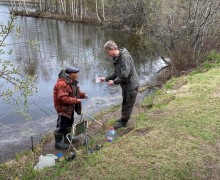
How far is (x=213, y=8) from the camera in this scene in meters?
13.5

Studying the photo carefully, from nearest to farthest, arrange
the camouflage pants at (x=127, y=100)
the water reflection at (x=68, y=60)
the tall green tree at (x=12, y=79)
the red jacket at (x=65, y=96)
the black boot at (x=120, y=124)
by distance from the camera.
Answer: the tall green tree at (x=12, y=79), the red jacket at (x=65, y=96), the camouflage pants at (x=127, y=100), the black boot at (x=120, y=124), the water reflection at (x=68, y=60)

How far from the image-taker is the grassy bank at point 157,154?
496 centimetres

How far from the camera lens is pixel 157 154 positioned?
541 centimetres

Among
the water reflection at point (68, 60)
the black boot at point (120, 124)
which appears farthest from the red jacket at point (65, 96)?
the water reflection at point (68, 60)

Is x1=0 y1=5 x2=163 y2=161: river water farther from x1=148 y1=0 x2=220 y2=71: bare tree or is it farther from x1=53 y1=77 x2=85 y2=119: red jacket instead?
x1=148 y1=0 x2=220 y2=71: bare tree

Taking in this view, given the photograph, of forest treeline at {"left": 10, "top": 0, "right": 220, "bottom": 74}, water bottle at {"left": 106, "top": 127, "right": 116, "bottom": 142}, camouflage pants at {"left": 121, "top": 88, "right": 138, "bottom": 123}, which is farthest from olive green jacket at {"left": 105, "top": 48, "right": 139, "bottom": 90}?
forest treeline at {"left": 10, "top": 0, "right": 220, "bottom": 74}

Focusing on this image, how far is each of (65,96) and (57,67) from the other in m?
10.8

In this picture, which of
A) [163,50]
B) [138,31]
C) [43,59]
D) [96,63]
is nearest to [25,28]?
[138,31]

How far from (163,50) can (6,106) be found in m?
8.45

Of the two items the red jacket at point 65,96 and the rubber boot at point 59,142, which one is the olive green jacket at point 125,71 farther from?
the rubber boot at point 59,142

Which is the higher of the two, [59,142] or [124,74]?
[124,74]

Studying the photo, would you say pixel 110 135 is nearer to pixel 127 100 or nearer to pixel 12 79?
pixel 127 100

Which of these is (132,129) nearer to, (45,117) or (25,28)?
(45,117)

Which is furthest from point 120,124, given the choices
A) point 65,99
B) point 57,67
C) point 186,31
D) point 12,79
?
point 57,67
